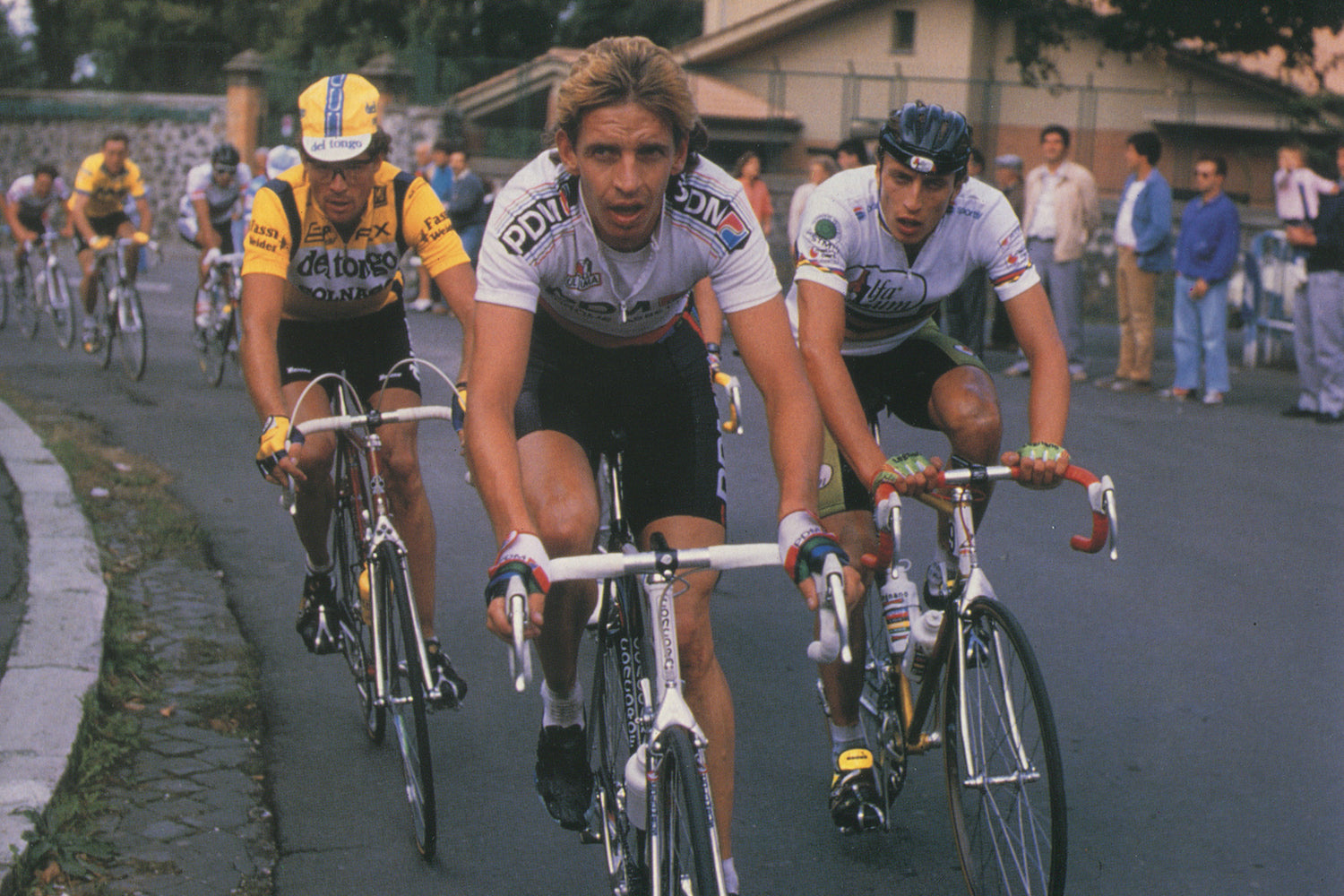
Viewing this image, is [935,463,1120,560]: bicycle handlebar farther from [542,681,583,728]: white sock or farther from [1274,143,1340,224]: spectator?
[1274,143,1340,224]: spectator

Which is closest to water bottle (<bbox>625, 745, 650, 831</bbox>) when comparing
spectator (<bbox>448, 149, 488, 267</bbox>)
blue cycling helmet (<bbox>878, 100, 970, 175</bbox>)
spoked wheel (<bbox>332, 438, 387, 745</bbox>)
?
spoked wheel (<bbox>332, 438, 387, 745</bbox>)

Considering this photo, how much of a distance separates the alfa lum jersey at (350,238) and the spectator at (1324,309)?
31.3 feet

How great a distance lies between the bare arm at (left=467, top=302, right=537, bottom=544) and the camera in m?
3.19

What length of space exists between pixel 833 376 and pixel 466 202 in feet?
53.6

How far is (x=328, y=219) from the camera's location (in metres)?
5.31

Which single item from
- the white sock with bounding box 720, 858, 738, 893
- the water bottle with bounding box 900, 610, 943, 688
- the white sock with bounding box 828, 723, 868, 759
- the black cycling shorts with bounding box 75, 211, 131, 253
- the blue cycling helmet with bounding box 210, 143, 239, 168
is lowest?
the white sock with bounding box 828, 723, 868, 759

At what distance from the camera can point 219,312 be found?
13.6 meters

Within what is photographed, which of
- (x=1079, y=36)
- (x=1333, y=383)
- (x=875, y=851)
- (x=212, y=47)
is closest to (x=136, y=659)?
(x=875, y=851)

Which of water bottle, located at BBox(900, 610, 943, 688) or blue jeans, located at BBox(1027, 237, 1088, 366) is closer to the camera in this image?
water bottle, located at BBox(900, 610, 943, 688)

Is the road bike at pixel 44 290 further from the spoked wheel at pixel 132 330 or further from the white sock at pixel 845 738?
the white sock at pixel 845 738

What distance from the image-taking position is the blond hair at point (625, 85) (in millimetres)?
3252

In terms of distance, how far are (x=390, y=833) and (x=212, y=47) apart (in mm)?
35714

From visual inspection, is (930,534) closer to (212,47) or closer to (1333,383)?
(1333,383)

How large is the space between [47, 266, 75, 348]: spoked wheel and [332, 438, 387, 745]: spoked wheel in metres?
10.8
